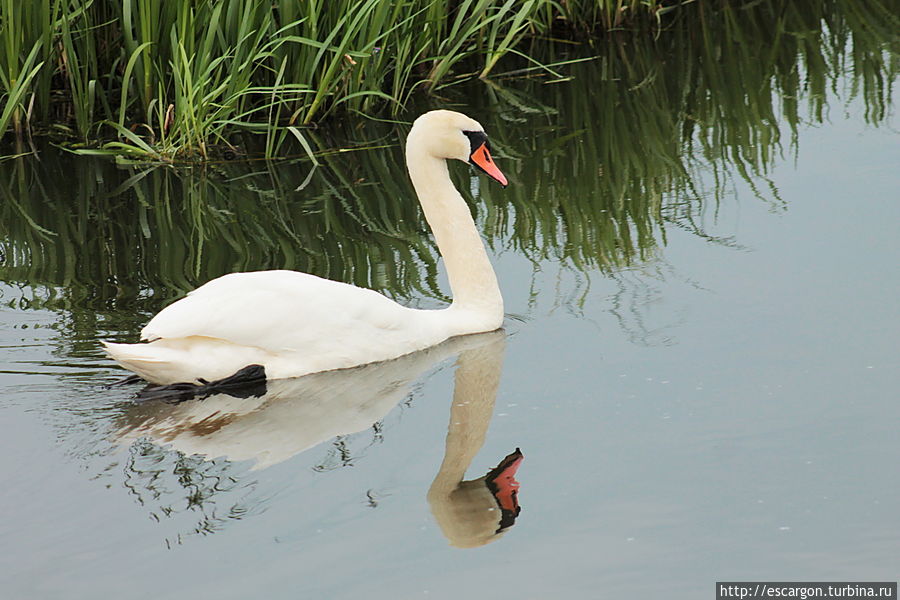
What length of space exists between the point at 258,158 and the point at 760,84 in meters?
3.86

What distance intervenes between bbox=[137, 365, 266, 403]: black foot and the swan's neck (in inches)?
42.2

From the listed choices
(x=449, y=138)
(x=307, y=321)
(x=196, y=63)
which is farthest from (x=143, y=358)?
(x=196, y=63)

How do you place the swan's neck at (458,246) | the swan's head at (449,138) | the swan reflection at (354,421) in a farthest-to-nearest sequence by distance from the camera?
the swan's head at (449,138) → the swan's neck at (458,246) → the swan reflection at (354,421)

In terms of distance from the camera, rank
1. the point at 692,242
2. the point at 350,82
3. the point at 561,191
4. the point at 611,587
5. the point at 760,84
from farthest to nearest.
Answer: the point at 760,84 < the point at 350,82 < the point at 561,191 < the point at 692,242 < the point at 611,587

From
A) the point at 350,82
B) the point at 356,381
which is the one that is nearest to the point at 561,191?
the point at 350,82

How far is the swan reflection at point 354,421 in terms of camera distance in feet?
15.1

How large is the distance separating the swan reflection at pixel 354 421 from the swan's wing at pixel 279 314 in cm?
18

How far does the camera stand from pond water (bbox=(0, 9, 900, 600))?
4.22 m

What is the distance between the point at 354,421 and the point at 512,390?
66 cm

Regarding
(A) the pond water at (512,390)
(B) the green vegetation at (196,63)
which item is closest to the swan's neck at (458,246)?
(A) the pond water at (512,390)

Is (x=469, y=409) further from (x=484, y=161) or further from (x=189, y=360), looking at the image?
(x=484, y=161)

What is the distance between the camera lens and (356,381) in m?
5.76

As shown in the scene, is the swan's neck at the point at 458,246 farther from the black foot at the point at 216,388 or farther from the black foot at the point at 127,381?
the black foot at the point at 127,381

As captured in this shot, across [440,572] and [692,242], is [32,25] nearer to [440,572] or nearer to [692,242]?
[692,242]
